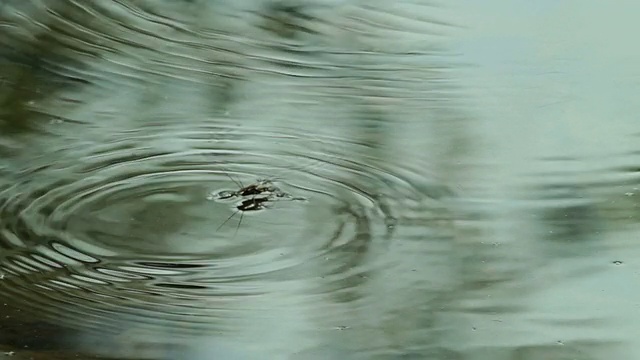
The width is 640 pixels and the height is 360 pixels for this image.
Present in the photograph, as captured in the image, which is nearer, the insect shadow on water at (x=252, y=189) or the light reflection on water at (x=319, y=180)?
the light reflection on water at (x=319, y=180)

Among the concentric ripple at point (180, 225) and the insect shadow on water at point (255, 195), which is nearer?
the concentric ripple at point (180, 225)

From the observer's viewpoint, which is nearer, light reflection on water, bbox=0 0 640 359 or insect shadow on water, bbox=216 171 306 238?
light reflection on water, bbox=0 0 640 359

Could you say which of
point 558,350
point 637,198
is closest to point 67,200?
point 558,350

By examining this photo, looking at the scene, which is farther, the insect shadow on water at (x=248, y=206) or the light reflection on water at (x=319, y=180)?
the insect shadow on water at (x=248, y=206)

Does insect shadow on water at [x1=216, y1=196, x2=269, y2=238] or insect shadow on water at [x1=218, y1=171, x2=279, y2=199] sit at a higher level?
insect shadow on water at [x1=218, y1=171, x2=279, y2=199]

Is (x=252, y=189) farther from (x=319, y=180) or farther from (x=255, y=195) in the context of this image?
(x=319, y=180)

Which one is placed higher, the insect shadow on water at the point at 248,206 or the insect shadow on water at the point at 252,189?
the insect shadow on water at the point at 252,189

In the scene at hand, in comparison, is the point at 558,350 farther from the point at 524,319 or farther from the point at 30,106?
the point at 30,106

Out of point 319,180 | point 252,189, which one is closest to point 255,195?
point 252,189
